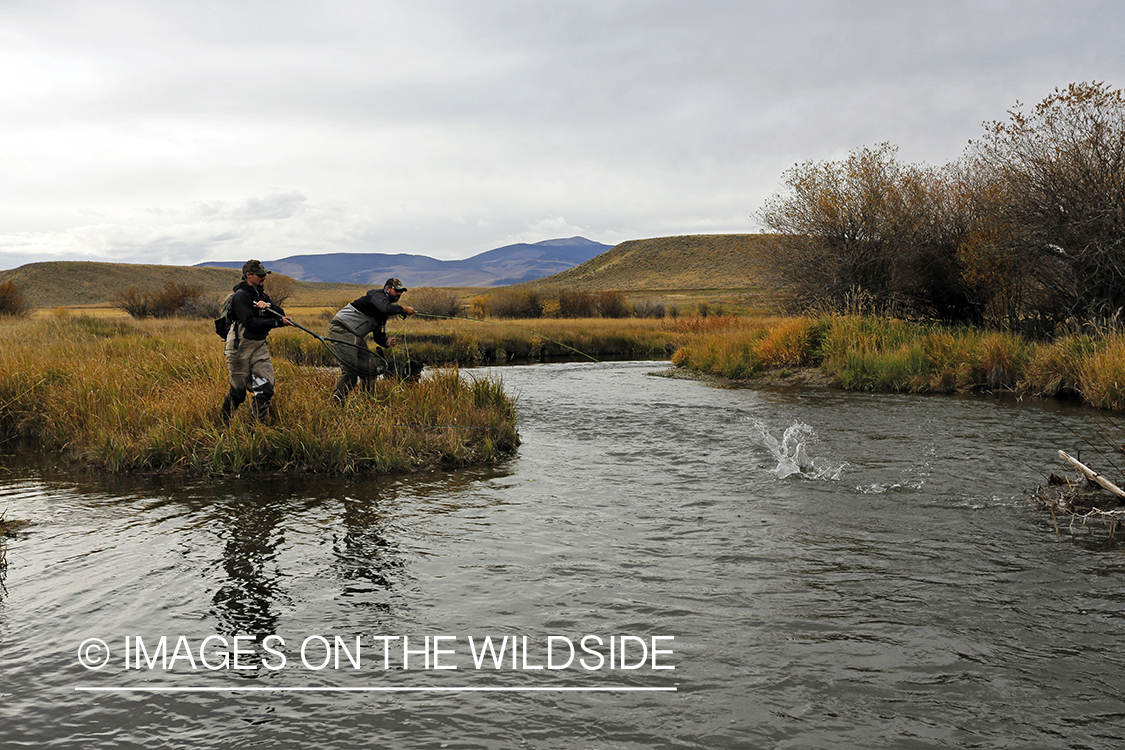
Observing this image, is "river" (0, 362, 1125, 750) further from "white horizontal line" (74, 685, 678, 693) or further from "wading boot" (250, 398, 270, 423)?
"wading boot" (250, 398, 270, 423)

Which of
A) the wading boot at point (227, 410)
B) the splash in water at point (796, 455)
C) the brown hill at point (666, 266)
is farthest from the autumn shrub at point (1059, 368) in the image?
the brown hill at point (666, 266)

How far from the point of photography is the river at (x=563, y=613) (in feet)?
13.4

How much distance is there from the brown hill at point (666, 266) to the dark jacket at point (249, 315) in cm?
→ 9270

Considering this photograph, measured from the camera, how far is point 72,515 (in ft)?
26.7

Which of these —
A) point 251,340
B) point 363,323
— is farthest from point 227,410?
point 363,323

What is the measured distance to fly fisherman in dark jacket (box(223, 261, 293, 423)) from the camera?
9594 millimetres

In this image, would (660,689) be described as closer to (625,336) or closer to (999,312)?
(999,312)

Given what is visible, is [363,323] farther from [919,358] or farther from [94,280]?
[94,280]

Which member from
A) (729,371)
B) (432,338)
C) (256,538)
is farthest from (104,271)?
(256,538)

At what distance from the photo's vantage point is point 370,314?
11.4m

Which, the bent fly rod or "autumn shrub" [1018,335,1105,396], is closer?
the bent fly rod

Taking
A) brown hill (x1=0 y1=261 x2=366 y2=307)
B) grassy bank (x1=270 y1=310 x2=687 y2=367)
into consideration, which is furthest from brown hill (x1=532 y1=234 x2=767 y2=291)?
grassy bank (x1=270 y1=310 x2=687 y2=367)

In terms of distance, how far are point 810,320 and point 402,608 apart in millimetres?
20139

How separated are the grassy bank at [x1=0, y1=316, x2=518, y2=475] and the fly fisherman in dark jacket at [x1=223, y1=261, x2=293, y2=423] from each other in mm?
424
